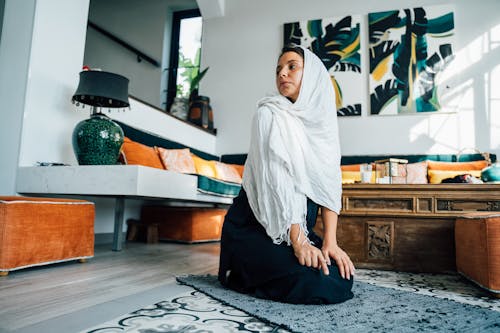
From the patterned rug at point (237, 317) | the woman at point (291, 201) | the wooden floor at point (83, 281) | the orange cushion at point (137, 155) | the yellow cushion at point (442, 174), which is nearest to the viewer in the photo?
Answer: the patterned rug at point (237, 317)

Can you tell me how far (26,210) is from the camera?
66.6 inches

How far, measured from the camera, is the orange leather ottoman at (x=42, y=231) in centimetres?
161

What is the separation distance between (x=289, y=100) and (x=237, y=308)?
0.76m

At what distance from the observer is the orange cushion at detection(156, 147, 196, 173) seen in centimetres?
332

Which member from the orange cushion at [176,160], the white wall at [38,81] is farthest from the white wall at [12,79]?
the orange cushion at [176,160]

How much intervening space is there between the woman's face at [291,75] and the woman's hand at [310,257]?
552 mm

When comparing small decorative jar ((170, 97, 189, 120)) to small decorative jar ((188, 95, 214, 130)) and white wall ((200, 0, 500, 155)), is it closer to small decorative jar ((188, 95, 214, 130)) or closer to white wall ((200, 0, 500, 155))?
small decorative jar ((188, 95, 214, 130))

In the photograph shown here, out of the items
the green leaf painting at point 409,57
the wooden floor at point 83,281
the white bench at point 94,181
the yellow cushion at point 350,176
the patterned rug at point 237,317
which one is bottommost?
the wooden floor at point 83,281

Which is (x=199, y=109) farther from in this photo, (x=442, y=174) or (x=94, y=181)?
(x=442, y=174)

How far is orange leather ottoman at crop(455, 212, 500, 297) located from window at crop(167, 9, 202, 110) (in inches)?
162

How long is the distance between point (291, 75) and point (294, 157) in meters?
0.33

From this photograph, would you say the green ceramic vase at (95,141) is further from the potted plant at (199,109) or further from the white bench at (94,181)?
the potted plant at (199,109)

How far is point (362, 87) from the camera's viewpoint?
4441 mm

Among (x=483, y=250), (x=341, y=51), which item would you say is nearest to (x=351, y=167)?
(x=341, y=51)
